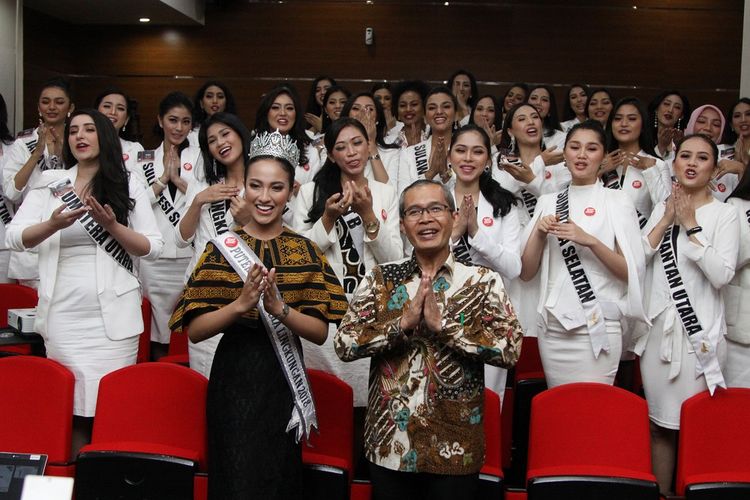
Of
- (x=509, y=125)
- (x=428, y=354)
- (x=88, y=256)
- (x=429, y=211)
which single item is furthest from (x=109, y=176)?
(x=509, y=125)

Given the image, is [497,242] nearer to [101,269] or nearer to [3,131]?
[101,269]

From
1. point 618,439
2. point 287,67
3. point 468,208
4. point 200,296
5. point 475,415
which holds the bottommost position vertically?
point 618,439

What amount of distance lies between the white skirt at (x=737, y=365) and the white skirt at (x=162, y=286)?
2.81 m

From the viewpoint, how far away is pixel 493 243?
12.5ft

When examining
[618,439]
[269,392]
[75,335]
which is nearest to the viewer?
[269,392]

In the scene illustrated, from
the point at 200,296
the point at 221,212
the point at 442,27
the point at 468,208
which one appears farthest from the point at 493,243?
the point at 442,27

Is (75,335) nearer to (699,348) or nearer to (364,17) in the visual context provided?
(699,348)

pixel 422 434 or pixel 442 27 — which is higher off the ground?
pixel 442 27

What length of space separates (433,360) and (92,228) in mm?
1651

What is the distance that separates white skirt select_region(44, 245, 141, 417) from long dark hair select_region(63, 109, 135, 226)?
0.28 metres

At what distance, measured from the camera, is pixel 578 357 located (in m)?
3.75

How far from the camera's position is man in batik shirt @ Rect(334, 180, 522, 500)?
8.43 ft

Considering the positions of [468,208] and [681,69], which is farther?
[681,69]

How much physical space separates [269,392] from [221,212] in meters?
1.44
